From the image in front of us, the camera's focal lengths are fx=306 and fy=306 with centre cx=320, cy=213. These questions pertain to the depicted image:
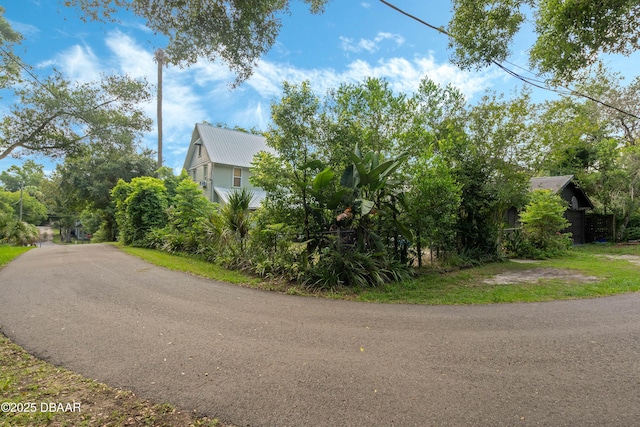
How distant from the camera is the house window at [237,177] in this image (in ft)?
72.6

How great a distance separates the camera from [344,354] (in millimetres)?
3596

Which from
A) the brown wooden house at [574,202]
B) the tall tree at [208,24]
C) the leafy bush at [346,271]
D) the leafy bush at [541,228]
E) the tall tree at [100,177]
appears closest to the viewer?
the tall tree at [208,24]

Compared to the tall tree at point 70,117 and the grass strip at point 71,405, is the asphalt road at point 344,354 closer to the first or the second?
the grass strip at point 71,405

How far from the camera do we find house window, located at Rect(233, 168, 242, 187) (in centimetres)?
2214

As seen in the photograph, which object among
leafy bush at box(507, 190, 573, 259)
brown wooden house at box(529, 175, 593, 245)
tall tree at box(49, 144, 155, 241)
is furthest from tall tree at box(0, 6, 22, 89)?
brown wooden house at box(529, 175, 593, 245)

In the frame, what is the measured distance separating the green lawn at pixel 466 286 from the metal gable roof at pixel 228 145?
1254cm

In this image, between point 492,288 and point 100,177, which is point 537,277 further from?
point 100,177

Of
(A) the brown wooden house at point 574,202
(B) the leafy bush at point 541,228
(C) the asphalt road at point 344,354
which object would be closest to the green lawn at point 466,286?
(C) the asphalt road at point 344,354

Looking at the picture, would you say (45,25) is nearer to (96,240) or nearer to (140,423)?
(140,423)

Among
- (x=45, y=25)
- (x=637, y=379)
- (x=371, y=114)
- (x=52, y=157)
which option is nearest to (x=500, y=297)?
(x=637, y=379)

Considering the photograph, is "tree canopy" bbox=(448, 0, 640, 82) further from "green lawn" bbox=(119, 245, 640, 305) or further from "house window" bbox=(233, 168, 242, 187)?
"house window" bbox=(233, 168, 242, 187)

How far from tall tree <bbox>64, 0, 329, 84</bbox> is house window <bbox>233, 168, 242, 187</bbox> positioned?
17.8 metres

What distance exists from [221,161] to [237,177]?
1.66 metres

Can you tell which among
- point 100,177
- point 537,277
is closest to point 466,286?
point 537,277
